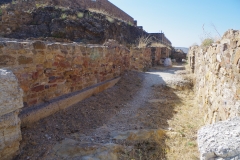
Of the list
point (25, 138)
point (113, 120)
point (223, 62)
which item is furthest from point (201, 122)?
point (25, 138)

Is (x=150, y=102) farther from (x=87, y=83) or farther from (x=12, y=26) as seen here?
(x=12, y=26)

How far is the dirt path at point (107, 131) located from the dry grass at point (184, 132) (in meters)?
0.04

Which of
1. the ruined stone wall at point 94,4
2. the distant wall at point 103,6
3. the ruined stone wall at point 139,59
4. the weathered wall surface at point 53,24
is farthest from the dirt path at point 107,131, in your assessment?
the distant wall at point 103,6

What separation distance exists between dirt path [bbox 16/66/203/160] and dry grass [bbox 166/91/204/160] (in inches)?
1.4

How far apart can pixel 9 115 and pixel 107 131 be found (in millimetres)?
1505

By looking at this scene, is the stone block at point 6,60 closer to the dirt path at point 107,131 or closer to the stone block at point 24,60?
the stone block at point 24,60

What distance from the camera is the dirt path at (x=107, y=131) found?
236cm

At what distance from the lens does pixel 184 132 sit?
315 centimetres

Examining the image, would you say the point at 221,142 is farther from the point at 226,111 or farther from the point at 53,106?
the point at 53,106

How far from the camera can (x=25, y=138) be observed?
2496 millimetres

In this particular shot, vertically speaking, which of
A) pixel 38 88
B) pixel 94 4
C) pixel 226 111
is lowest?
pixel 226 111

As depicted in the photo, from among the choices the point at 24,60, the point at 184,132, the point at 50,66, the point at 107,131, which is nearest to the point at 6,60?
the point at 24,60

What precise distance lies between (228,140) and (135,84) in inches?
209

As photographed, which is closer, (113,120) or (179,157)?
(179,157)
